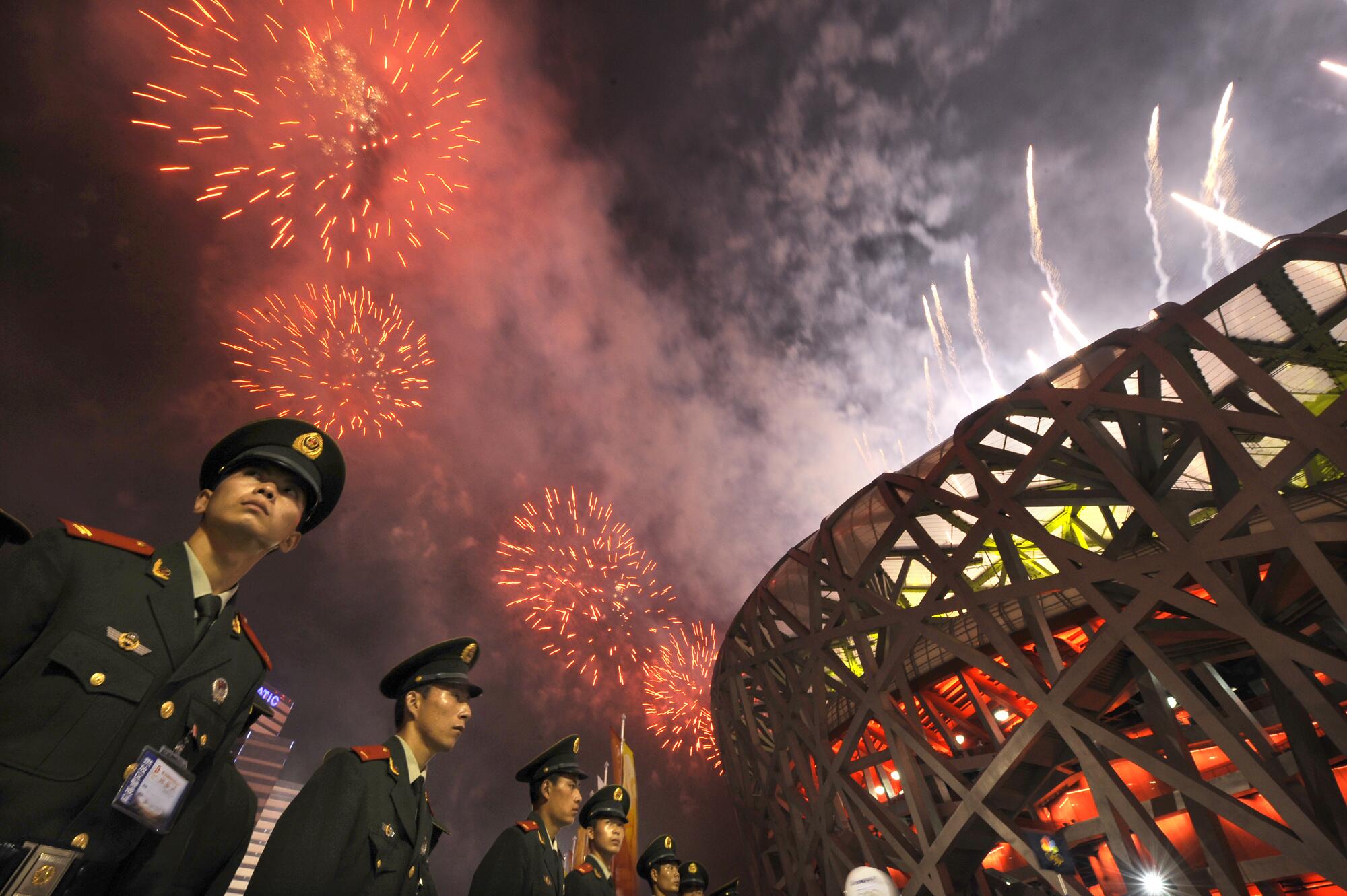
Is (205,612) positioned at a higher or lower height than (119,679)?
higher

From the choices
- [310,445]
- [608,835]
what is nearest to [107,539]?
[310,445]

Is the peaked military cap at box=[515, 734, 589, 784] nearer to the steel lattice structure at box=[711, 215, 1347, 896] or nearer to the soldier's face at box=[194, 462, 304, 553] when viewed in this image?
the soldier's face at box=[194, 462, 304, 553]

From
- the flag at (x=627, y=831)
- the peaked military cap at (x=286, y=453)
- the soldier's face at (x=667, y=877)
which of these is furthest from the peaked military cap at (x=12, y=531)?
the flag at (x=627, y=831)

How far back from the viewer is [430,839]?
11.3ft

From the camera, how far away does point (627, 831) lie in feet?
91.8

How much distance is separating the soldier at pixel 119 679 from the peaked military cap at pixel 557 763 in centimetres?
370

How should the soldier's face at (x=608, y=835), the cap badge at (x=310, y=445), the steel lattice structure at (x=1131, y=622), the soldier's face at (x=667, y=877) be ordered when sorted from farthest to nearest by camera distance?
the soldier's face at (x=667, y=877)
the steel lattice structure at (x=1131, y=622)
the soldier's face at (x=608, y=835)
the cap badge at (x=310, y=445)

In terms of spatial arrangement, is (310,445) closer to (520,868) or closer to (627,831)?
(520,868)

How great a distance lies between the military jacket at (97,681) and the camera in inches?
63.8

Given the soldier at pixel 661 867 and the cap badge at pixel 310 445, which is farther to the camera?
the soldier at pixel 661 867

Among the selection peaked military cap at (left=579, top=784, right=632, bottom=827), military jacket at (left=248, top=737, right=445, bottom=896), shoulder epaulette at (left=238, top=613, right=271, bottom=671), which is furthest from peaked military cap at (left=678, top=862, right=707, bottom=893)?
shoulder epaulette at (left=238, top=613, right=271, bottom=671)

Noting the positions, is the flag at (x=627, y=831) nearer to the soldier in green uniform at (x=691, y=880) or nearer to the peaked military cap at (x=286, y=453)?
the soldier in green uniform at (x=691, y=880)

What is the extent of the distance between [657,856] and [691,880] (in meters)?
1.55

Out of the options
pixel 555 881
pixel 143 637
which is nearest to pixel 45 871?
pixel 143 637
